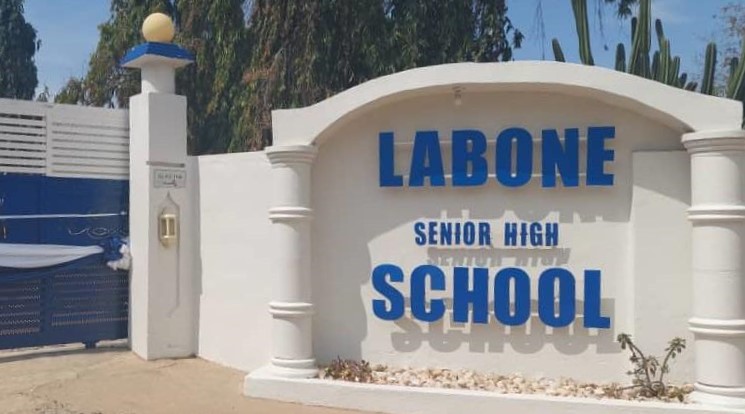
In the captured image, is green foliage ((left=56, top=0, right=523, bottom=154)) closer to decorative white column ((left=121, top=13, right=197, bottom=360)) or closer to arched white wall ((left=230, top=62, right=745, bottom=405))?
decorative white column ((left=121, top=13, right=197, bottom=360))

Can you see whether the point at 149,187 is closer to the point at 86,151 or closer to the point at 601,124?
the point at 86,151

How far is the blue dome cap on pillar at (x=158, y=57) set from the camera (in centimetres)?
873

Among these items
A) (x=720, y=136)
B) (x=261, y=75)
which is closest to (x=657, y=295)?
(x=720, y=136)

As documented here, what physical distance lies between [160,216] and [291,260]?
7.23 feet

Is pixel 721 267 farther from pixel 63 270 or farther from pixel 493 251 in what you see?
pixel 63 270

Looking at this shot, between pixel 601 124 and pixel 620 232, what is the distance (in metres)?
0.94

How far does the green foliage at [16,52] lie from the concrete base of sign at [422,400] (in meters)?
31.9

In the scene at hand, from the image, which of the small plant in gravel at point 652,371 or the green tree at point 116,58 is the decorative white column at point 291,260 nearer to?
the small plant in gravel at point 652,371

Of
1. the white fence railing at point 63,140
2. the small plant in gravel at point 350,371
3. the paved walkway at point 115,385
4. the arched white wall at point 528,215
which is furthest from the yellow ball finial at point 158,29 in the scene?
the small plant in gravel at point 350,371

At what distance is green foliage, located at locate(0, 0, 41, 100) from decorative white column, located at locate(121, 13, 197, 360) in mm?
29010

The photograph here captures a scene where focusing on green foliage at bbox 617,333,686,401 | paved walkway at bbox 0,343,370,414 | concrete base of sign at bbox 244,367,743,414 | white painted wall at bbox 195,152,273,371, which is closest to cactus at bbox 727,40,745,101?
green foliage at bbox 617,333,686,401

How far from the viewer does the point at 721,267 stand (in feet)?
19.6

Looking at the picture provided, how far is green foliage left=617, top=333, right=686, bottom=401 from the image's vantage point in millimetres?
6199

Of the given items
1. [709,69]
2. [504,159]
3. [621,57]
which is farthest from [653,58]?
[504,159]
